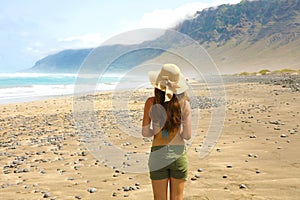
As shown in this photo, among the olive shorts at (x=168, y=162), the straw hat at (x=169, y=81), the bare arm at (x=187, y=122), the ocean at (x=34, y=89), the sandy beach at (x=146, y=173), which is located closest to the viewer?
the straw hat at (x=169, y=81)

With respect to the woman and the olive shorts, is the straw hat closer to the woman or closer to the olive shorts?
the woman

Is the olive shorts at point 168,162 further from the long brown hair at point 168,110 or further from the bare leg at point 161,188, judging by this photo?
the long brown hair at point 168,110

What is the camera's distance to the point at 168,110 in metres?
4.55

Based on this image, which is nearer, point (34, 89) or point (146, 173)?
point (146, 173)

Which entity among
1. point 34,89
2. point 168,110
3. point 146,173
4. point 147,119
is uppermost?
point 34,89

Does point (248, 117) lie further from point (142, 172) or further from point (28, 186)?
point (28, 186)

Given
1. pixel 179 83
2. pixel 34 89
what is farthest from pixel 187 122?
pixel 34 89

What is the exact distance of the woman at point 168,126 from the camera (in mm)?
4566

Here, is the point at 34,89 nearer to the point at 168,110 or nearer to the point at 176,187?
the point at 176,187

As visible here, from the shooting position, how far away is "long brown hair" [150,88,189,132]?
4.56 m

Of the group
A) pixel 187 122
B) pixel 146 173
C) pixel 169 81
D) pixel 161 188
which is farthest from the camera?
pixel 146 173

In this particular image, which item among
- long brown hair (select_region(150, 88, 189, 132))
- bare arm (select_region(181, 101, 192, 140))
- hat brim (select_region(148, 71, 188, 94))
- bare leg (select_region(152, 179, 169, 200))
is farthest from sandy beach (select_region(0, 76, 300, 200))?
hat brim (select_region(148, 71, 188, 94))

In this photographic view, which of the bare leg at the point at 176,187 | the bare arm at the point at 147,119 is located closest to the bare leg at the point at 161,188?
the bare leg at the point at 176,187

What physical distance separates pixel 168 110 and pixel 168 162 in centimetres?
78
